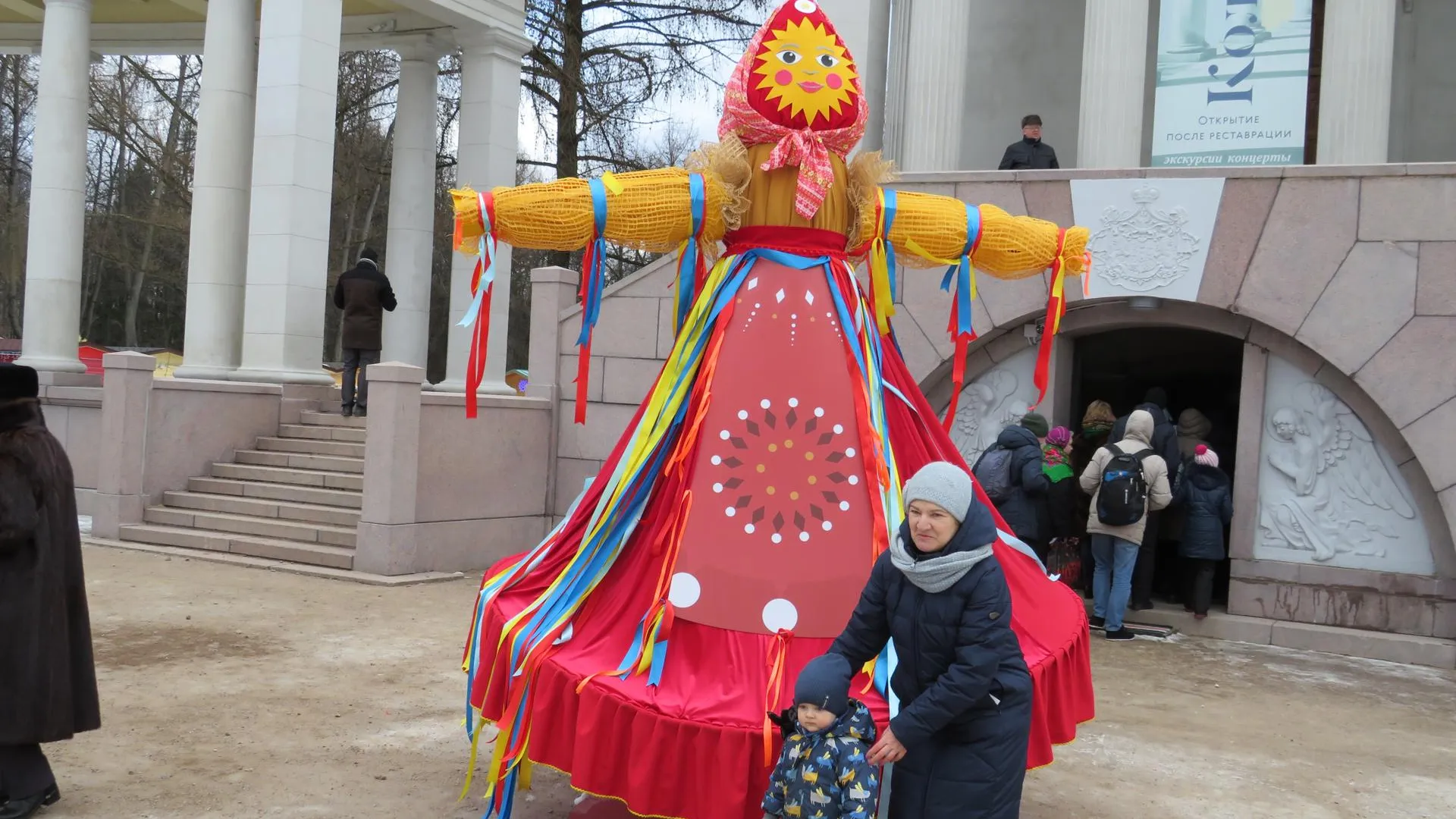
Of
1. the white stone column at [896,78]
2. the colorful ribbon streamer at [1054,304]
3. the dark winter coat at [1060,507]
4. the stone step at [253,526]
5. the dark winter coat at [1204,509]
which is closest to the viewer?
the colorful ribbon streamer at [1054,304]

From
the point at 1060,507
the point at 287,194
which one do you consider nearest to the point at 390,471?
the point at 287,194

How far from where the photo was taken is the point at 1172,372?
40.4 ft

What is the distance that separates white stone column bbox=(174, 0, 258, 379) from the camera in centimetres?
1359

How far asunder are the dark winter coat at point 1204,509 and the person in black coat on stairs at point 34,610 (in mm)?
6988

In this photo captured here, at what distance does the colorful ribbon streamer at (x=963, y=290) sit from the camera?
14.9 feet

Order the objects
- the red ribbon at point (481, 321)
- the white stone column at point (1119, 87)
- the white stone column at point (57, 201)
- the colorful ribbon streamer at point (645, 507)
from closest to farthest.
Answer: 1. the colorful ribbon streamer at point (645, 507)
2. the red ribbon at point (481, 321)
3. the white stone column at point (1119, 87)
4. the white stone column at point (57, 201)

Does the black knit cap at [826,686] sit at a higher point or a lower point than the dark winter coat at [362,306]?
lower

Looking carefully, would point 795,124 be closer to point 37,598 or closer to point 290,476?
point 37,598

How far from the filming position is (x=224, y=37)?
45.0 feet

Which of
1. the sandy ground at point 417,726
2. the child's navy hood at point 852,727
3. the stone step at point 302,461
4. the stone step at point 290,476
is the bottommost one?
the sandy ground at point 417,726

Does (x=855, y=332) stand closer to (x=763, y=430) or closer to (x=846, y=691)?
(x=763, y=430)

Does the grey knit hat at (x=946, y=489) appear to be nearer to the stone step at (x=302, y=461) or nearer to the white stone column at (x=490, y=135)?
the stone step at (x=302, y=461)

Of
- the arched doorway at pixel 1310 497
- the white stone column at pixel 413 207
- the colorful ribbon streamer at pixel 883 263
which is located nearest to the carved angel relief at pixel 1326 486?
the arched doorway at pixel 1310 497

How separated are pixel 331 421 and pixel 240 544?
7.59 ft
